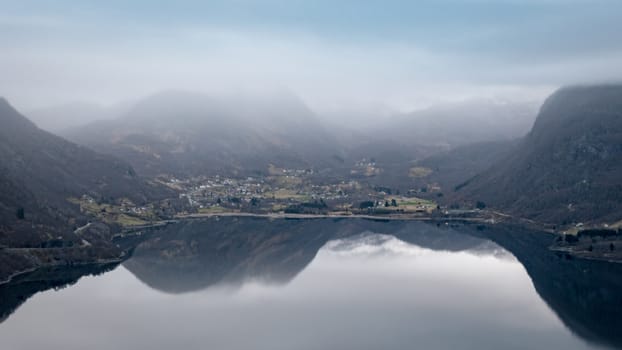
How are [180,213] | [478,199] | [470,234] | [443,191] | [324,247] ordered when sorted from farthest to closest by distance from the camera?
1. [443,191]
2. [478,199]
3. [180,213]
4. [470,234]
5. [324,247]

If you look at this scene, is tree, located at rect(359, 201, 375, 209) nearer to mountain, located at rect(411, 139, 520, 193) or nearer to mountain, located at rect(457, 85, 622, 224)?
mountain, located at rect(457, 85, 622, 224)

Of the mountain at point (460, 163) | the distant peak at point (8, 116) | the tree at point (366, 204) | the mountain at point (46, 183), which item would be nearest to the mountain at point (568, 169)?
the tree at point (366, 204)

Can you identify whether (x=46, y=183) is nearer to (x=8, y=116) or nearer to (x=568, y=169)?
(x=8, y=116)

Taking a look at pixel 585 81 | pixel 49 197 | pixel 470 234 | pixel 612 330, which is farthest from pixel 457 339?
pixel 585 81

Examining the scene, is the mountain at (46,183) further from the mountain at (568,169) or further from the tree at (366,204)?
the mountain at (568,169)

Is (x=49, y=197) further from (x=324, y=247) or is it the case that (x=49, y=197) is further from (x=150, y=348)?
(x=150, y=348)

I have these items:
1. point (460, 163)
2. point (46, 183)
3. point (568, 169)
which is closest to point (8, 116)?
point (46, 183)
